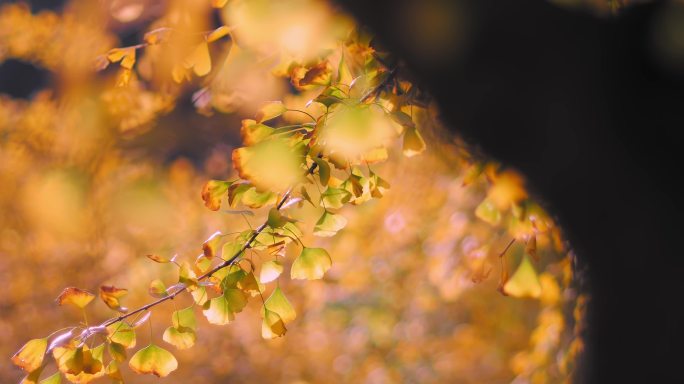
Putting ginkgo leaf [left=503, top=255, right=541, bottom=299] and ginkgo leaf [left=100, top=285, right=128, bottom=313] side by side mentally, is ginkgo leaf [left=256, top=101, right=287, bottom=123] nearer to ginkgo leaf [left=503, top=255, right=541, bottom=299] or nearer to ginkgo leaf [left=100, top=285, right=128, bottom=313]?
ginkgo leaf [left=100, top=285, right=128, bottom=313]

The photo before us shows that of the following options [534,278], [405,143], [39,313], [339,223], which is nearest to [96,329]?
[339,223]

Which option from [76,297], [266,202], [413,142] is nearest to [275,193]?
[266,202]

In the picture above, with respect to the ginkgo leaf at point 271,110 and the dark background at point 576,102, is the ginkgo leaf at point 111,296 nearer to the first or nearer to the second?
the ginkgo leaf at point 271,110

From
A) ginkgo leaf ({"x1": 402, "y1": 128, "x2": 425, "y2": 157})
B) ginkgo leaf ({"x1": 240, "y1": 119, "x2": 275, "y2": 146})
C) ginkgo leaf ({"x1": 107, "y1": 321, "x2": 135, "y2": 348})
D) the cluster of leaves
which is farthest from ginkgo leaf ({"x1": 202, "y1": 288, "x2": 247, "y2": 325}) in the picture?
ginkgo leaf ({"x1": 402, "y1": 128, "x2": 425, "y2": 157})

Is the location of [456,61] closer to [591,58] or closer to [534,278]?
[591,58]

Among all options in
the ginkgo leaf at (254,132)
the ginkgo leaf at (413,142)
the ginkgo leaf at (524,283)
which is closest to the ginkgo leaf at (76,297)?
the ginkgo leaf at (254,132)

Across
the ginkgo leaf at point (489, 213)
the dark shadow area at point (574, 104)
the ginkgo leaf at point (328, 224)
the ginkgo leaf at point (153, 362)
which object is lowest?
the ginkgo leaf at point (153, 362)
